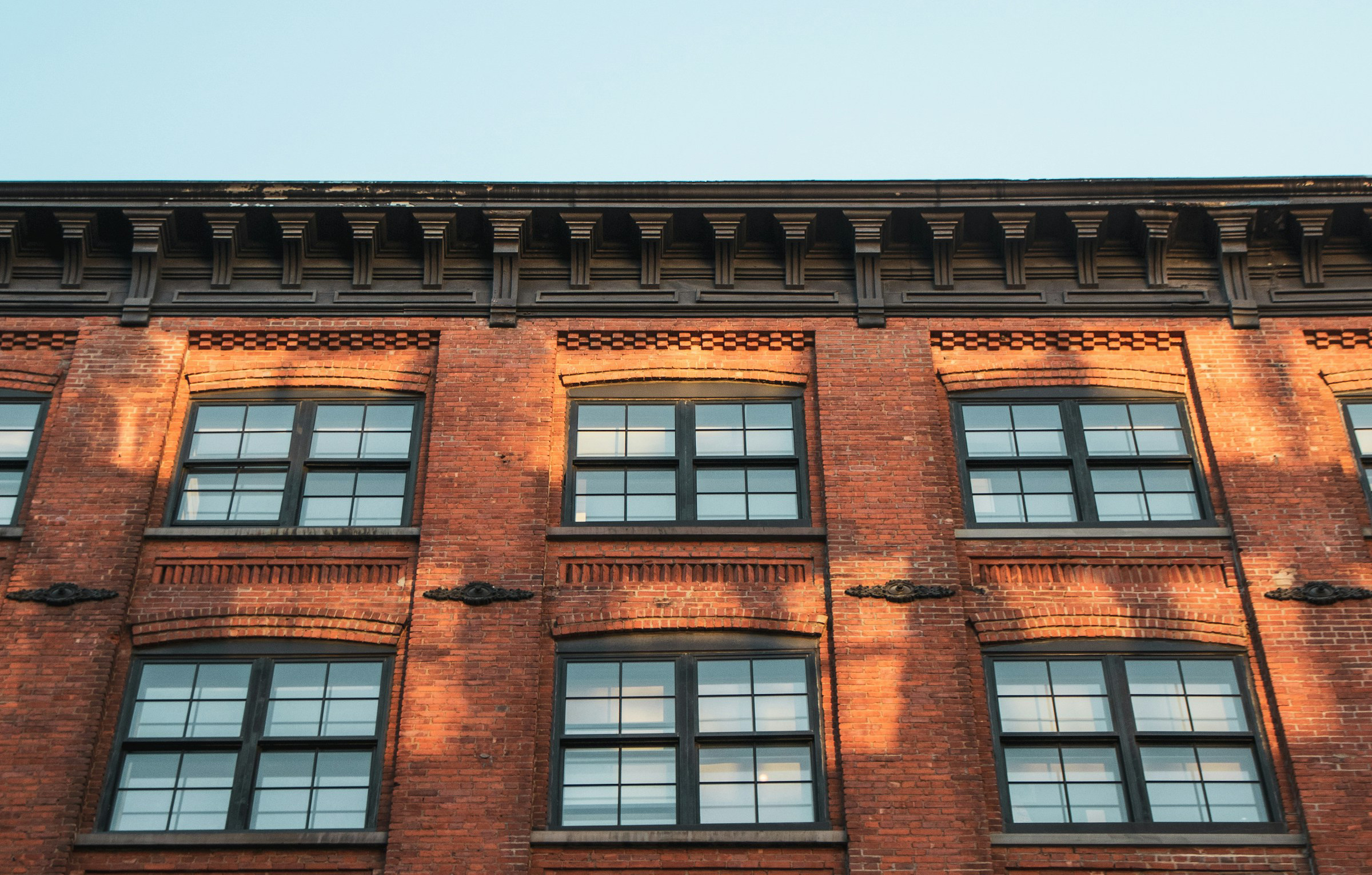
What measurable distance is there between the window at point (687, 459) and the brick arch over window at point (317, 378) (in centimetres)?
178

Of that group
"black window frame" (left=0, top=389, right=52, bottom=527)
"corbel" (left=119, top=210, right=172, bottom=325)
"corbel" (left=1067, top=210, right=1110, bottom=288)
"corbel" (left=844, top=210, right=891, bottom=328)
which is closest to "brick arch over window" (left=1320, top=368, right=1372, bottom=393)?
"corbel" (left=1067, top=210, right=1110, bottom=288)

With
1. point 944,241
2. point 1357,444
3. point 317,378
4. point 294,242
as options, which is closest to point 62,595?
point 317,378

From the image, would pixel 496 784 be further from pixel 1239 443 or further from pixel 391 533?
pixel 1239 443

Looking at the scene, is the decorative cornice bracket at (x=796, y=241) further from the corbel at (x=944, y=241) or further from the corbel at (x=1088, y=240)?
the corbel at (x=1088, y=240)

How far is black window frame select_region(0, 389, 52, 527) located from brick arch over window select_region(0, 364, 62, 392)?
0.04 metres

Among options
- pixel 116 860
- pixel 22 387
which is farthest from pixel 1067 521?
pixel 22 387

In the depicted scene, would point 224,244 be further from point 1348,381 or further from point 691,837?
point 1348,381

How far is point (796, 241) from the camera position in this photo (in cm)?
1528

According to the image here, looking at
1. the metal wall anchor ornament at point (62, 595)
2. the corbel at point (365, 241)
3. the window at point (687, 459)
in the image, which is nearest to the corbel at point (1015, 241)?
the window at point (687, 459)

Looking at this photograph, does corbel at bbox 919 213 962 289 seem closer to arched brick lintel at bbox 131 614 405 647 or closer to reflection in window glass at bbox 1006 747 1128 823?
reflection in window glass at bbox 1006 747 1128 823

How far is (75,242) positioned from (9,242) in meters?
0.75

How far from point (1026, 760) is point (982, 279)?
5734 mm

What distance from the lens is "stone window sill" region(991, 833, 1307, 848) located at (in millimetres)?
11375

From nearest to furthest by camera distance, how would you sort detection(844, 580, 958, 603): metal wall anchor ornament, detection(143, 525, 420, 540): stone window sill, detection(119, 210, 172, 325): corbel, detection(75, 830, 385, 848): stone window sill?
1. detection(75, 830, 385, 848): stone window sill
2. detection(844, 580, 958, 603): metal wall anchor ornament
3. detection(143, 525, 420, 540): stone window sill
4. detection(119, 210, 172, 325): corbel
